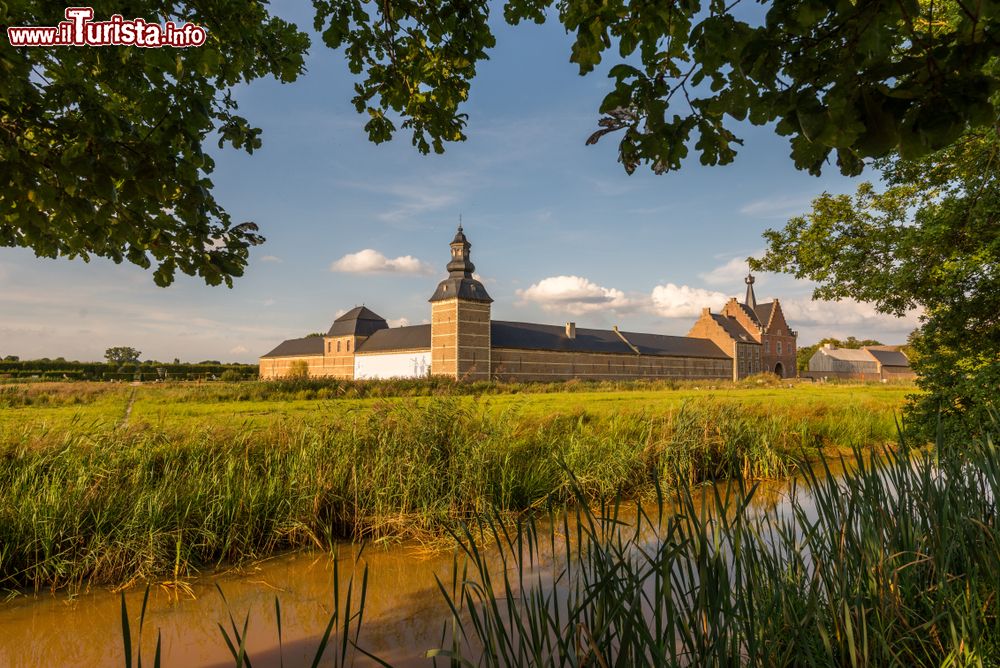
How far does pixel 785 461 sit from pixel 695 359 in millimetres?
46335

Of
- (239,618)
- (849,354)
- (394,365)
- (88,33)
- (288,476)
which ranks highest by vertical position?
(88,33)

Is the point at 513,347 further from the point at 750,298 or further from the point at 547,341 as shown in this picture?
the point at 750,298

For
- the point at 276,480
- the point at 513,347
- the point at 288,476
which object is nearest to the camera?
the point at 276,480

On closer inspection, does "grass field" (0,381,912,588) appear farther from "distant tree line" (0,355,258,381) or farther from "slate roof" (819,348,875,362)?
"slate roof" (819,348,875,362)

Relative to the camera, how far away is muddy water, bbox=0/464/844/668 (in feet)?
12.7

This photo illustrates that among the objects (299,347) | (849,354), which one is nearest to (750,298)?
(849,354)

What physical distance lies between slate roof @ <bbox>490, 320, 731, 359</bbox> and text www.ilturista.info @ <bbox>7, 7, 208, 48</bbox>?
1514 inches

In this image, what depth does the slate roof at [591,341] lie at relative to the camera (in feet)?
144

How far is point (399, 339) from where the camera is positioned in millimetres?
48781

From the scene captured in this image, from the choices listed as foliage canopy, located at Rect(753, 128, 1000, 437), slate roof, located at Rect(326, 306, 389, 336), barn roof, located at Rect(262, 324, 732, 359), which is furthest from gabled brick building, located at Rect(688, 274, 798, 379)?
foliage canopy, located at Rect(753, 128, 1000, 437)

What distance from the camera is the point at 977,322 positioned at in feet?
26.0

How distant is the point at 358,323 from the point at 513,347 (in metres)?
18.0

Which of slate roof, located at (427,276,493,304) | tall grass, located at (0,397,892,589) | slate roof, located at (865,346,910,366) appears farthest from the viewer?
slate roof, located at (865,346,910,366)

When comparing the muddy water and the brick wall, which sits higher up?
the brick wall
